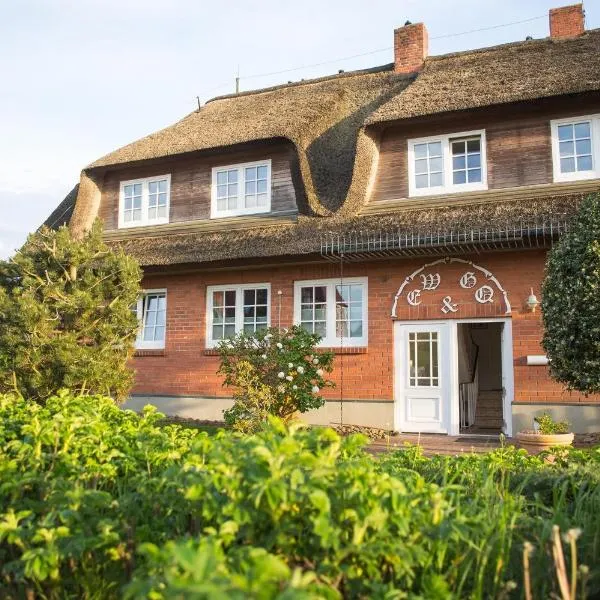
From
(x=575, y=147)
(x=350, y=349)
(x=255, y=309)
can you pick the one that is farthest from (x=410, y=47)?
(x=350, y=349)

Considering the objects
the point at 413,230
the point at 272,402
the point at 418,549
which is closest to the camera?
the point at 418,549

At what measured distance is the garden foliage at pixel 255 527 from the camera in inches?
77.6

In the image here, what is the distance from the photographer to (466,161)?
11.8 meters

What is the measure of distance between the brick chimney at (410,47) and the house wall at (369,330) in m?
6.08

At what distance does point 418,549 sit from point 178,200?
12.9 meters

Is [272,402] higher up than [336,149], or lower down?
lower down

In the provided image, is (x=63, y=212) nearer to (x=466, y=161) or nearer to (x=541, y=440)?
(x=466, y=161)

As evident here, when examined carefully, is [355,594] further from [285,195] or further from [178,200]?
[178,200]

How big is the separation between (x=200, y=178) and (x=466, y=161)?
19.4 ft

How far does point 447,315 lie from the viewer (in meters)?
11.2

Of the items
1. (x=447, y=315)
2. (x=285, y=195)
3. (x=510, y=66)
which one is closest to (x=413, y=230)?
(x=447, y=315)

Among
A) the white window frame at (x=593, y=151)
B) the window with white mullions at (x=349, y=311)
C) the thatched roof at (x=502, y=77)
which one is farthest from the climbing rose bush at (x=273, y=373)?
the white window frame at (x=593, y=151)

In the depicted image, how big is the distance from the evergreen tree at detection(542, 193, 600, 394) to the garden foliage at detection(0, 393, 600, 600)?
4.59m

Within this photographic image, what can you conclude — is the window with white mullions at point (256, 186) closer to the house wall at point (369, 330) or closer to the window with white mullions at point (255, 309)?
the house wall at point (369, 330)
